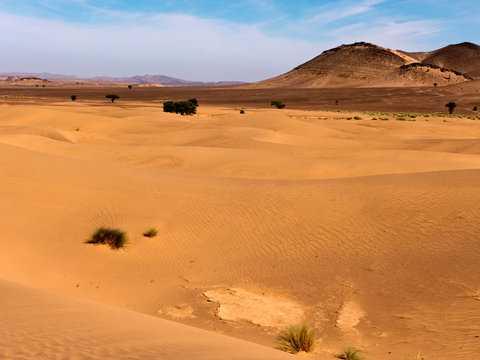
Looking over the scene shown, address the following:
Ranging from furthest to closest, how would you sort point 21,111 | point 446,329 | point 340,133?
point 21,111
point 340,133
point 446,329

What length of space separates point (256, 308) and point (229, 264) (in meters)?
2.01

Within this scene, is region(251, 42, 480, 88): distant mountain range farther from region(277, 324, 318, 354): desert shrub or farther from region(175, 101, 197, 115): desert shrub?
region(277, 324, 318, 354): desert shrub

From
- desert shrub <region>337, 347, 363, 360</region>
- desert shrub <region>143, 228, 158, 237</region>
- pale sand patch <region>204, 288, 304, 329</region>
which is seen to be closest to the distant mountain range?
desert shrub <region>143, 228, 158, 237</region>

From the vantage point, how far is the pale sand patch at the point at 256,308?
25.8 ft

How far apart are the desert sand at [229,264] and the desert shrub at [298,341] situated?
156 millimetres

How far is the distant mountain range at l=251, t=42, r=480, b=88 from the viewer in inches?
6004

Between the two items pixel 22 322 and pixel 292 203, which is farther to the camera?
pixel 292 203

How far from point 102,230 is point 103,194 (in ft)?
9.13

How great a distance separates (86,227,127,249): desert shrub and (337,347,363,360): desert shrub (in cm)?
593

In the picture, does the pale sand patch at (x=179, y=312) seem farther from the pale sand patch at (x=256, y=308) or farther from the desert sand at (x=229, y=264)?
the pale sand patch at (x=256, y=308)

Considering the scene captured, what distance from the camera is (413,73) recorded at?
6122 inches

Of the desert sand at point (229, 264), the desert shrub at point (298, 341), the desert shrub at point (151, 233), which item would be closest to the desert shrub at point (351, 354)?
the desert sand at point (229, 264)

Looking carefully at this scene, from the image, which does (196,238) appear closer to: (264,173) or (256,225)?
(256,225)

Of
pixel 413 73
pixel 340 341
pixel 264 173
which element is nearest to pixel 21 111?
pixel 264 173
